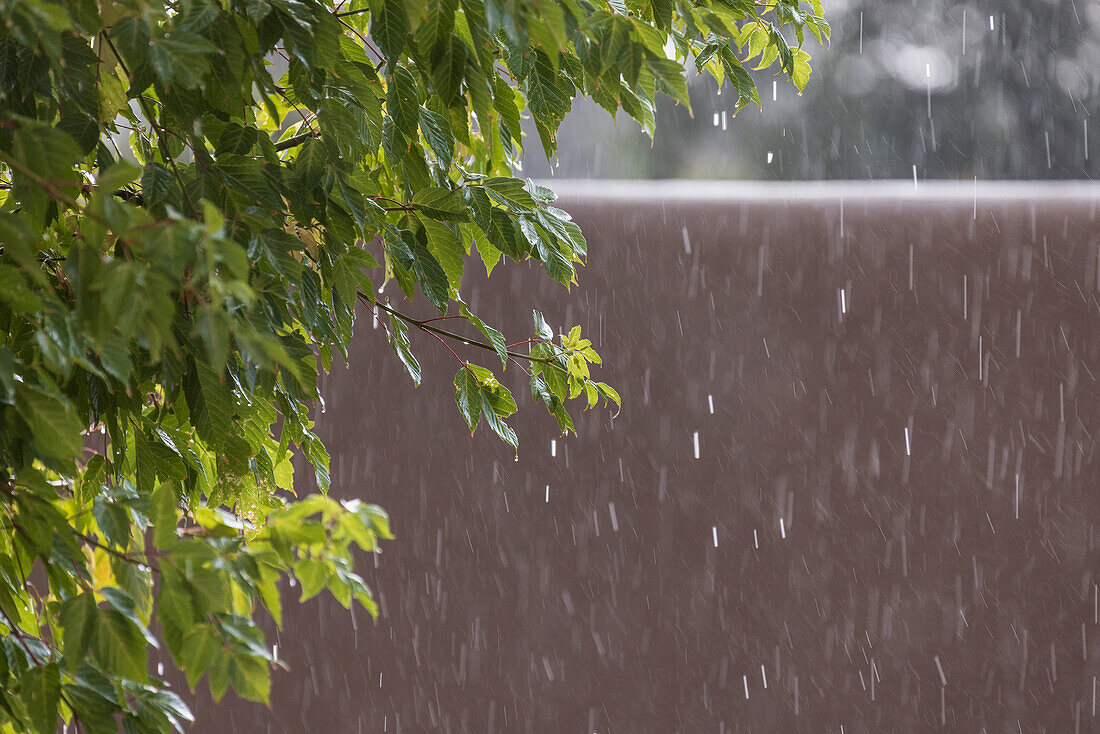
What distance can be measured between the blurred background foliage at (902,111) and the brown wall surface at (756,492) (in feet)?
3.50

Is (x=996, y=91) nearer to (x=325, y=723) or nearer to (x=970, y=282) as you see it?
(x=970, y=282)

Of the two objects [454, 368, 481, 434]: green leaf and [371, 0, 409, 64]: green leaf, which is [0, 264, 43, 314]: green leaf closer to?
[371, 0, 409, 64]: green leaf

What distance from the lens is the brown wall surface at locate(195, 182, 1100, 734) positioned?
2.35 m

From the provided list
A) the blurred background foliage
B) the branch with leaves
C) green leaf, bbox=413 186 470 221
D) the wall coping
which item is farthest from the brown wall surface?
green leaf, bbox=413 186 470 221

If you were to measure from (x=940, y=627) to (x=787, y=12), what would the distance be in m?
1.79

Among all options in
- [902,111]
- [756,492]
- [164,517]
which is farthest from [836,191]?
[164,517]

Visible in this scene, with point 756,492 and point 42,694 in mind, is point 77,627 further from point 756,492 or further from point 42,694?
point 756,492

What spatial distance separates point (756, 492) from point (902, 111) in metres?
1.90

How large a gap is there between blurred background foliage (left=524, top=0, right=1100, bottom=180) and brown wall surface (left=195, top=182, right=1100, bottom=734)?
1.07 m

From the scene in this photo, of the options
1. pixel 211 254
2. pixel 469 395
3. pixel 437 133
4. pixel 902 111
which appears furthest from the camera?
pixel 902 111

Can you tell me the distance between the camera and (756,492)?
2443 millimetres

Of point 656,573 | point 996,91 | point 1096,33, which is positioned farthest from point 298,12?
point 1096,33

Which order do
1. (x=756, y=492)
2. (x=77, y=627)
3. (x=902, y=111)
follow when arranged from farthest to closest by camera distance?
(x=902, y=111) → (x=756, y=492) → (x=77, y=627)

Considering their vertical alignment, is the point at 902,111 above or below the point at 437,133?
above
